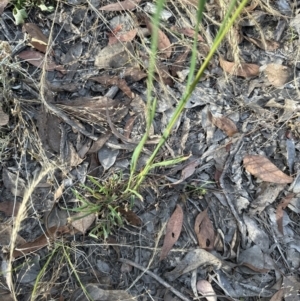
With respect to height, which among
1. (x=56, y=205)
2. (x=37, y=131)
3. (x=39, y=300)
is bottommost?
(x=39, y=300)

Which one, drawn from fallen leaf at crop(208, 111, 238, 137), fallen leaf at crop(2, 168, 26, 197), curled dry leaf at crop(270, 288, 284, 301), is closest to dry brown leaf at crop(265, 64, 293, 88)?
fallen leaf at crop(208, 111, 238, 137)

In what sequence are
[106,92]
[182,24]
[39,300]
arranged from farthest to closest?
1. [182,24]
2. [106,92]
3. [39,300]

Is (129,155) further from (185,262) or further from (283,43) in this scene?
(283,43)

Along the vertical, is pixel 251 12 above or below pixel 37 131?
above

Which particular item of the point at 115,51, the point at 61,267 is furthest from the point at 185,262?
the point at 115,51

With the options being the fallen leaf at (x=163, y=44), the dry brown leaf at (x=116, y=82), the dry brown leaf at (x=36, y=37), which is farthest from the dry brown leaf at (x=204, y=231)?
the dry brown leaf at (x=36, y=37)

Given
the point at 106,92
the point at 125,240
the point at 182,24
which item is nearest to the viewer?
the point at 125,240

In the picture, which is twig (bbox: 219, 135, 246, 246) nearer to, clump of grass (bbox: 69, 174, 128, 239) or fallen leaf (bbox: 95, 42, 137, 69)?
clump of grass (bbox: 69, 174, 128, 239)
